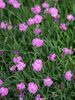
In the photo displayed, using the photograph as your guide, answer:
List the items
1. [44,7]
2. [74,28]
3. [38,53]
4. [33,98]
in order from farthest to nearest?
[44,7]
[74,28]
[38,53]
[33,98]

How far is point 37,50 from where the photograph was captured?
199cm

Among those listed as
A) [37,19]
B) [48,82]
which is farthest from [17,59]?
[37,19]

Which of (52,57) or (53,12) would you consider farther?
(53,12)

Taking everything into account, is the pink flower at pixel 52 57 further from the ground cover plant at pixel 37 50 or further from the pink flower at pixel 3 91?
the pink flower at pixel 3 91

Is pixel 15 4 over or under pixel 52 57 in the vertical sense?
over

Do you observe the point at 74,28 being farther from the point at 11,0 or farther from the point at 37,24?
the point at 11,0

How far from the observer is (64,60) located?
76.4 inches

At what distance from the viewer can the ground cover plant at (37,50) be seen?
6.00 ft

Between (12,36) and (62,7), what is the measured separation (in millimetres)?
523

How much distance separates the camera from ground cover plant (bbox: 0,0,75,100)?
6.00 ft

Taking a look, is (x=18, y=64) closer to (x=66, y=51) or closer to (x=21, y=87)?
(x=21, y=87)

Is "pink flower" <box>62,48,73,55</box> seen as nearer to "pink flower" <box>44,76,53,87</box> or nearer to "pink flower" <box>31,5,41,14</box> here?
"pink flower" <box>44,76,53,87</box>

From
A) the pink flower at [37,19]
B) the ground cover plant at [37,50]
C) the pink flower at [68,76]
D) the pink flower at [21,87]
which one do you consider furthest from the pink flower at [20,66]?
the pink flower at [37,19]

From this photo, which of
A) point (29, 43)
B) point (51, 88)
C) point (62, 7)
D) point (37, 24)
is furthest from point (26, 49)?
point (62, 7)
